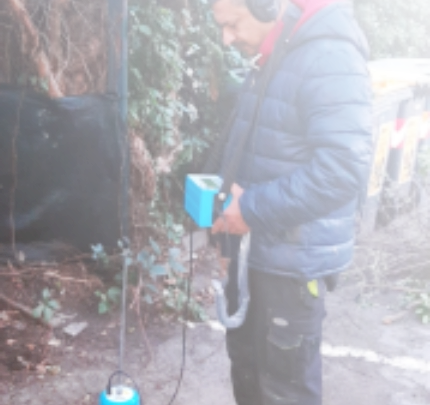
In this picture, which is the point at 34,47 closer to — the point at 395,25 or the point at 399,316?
the point at 399,316

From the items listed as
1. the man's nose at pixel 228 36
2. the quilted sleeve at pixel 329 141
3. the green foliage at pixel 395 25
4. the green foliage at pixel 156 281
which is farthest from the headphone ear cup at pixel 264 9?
the green foliage at pixel 395 25

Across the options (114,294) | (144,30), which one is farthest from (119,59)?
(114,294)

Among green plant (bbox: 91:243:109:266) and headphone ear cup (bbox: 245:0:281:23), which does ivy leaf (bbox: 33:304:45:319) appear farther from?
headphone ear cup (bbox: 245:0:281:23)

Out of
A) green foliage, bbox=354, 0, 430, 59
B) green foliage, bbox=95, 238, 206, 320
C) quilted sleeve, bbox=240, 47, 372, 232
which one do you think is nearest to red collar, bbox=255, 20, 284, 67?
quilted sleeve, bbox=240, 47, 372, 232

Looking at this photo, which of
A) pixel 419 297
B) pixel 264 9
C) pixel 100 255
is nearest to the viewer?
pixel 264 9

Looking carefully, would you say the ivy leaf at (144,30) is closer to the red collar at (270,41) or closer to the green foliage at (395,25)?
the red collar at (270,41)

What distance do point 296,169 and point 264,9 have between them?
519 mm

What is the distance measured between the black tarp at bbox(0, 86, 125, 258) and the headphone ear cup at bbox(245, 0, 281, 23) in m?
1.67

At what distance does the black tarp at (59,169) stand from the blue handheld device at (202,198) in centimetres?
150

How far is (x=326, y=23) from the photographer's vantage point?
1895mm

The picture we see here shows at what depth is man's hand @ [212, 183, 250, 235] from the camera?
79.4 inches

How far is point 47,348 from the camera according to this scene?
3455 mm

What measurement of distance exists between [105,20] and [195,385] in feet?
6.97

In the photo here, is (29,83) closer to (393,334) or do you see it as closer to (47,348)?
(47,348)
